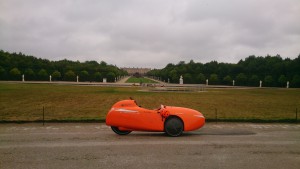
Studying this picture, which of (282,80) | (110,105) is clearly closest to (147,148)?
(110,105)

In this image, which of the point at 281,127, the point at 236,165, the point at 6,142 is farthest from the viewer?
the point at 281,127

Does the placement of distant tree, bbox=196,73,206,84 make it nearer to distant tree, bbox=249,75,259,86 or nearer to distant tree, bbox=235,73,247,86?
distant tree, bbox=235,73,247,86

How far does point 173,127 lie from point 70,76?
82.1 m

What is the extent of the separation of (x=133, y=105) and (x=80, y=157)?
12.0 ft

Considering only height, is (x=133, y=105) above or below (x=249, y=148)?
above

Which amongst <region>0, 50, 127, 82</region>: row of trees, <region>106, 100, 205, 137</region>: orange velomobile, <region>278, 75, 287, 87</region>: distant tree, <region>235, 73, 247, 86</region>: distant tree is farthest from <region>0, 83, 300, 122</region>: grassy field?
<region>0, 50, 127, 82</region>: row of trees

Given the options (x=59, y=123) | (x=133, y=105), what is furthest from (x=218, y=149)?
(x=59, y=123)

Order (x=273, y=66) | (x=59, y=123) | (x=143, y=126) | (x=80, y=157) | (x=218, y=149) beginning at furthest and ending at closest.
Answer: (x=273, y=66) < (x=59, y=123) < (x=143, y=126) < (x=218, y=149) < (x=80, y=157)

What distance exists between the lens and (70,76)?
3538 inches

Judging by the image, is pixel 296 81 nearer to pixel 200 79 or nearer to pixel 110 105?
pixel 200 79

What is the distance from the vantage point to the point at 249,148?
9.30 meters

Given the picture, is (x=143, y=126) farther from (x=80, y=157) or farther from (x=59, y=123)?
(x=59, y=123)

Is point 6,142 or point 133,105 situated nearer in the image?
point 6,142

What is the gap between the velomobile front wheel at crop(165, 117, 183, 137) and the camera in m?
11.0
